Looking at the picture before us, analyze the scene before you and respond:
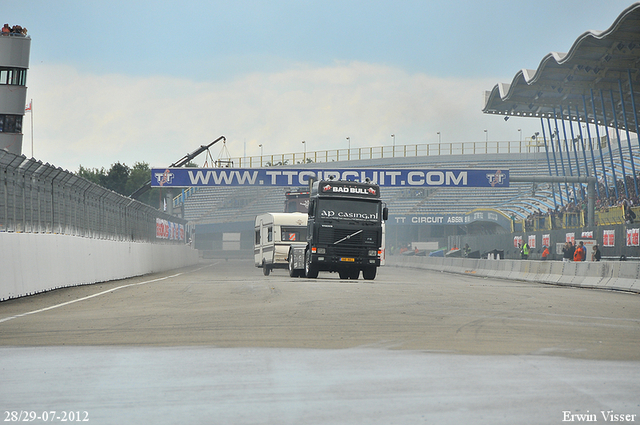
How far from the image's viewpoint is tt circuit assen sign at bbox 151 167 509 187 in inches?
2002

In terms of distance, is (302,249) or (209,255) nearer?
(302,249)

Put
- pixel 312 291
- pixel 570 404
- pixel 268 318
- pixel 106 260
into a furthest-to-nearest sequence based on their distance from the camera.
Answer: pixel 106 260, pixel 312 291, pixel 268 318, pixel 570 404

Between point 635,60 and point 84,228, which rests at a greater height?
point 635,60

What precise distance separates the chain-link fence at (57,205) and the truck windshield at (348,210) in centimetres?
723

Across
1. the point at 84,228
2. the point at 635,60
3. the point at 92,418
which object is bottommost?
the point at 92,418

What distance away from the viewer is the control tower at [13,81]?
159 ft

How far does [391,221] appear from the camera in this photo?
261 ft

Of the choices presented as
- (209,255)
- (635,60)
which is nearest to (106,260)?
(635,60)

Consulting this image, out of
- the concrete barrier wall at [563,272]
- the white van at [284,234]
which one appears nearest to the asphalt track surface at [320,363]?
the concrete barrier wall at [563,272]

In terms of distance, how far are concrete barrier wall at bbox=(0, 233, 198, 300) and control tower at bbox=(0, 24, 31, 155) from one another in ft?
66.1

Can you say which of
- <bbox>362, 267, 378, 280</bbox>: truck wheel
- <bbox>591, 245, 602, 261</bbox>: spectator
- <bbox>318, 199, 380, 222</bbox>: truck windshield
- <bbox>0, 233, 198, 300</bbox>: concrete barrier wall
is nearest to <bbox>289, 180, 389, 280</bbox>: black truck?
<bbox>318, 199, 380, 222</bbox>: truck windshield

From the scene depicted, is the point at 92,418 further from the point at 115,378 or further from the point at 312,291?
the point at 312,291

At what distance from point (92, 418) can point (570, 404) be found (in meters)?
3.08

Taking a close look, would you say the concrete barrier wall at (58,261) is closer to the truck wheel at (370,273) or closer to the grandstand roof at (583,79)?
the truck wheel at (370,273)
